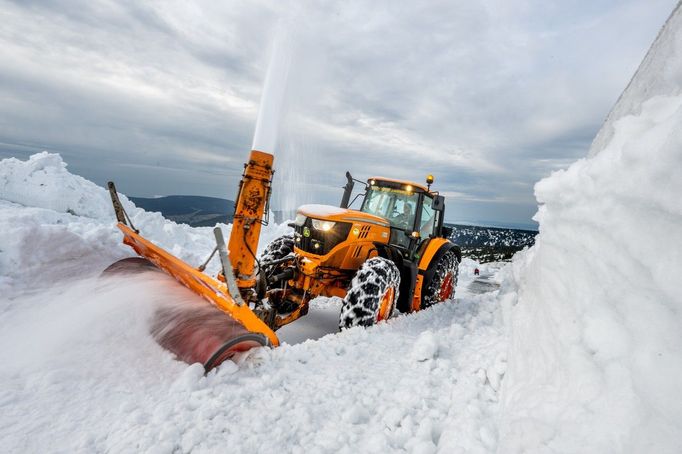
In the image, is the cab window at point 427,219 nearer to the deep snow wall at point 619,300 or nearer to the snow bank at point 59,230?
the deep snow wall at point 619,300

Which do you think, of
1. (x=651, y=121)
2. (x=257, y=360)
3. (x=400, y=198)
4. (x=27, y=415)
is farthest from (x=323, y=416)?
(x=400, y=198)

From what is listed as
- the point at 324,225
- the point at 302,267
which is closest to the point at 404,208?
the point at 324,225

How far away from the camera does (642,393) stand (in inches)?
49.8

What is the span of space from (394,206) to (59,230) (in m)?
5.40

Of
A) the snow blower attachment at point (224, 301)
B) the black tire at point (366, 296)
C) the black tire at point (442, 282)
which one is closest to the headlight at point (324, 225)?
the black tire at point (366, 296)

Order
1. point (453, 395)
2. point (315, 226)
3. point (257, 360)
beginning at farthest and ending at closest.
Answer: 1. point (315, 226)
2. point (257, 360)
3. point (453, 395)

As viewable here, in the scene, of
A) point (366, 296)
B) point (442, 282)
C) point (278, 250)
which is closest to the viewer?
point (366, 296)

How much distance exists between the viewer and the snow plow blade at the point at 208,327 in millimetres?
2703

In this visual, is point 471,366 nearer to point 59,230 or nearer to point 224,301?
point 224,301

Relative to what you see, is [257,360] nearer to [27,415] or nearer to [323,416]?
[323,416]

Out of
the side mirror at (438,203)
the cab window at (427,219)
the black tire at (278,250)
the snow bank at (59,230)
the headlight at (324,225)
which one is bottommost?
the snow bank at (59,230)

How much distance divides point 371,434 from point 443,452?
44 centimetres

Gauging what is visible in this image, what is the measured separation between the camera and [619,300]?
1483 mm

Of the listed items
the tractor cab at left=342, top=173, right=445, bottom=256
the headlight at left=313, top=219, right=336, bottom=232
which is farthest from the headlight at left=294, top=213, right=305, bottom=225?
the tractor cab at left=342, top=173, right=445, bottom=256
